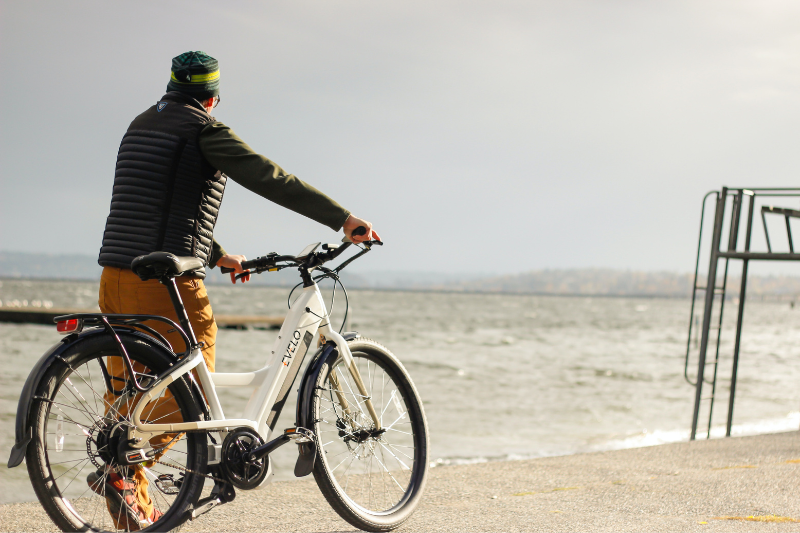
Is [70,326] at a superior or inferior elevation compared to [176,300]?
inferior

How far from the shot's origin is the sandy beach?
11.5ft

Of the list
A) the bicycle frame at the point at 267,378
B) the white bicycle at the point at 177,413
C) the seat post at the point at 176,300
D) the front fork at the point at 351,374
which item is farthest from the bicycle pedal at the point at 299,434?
the seat post at the point at 176,300

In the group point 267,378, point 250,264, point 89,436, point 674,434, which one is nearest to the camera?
point 89,436

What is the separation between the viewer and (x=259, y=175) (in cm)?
289

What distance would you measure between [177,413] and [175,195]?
0.88 m

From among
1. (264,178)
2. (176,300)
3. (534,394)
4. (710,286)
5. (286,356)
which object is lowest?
(534,394)

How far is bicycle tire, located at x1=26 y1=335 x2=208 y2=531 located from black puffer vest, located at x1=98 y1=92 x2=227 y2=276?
1.49 ft

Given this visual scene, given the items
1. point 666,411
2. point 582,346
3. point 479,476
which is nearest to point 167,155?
point 479,476

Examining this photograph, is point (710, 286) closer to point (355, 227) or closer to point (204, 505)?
point (355, 227)

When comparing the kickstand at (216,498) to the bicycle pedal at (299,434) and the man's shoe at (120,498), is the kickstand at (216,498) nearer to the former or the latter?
the man's shoe at (120,498)

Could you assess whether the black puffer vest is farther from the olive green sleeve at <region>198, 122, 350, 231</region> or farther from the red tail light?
the red tail light

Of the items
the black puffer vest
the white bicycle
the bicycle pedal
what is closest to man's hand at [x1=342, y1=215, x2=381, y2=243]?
the white bicycle

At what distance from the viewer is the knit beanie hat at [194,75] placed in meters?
3.04

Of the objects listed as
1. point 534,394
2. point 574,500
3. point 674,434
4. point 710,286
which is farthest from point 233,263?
point 534,394
